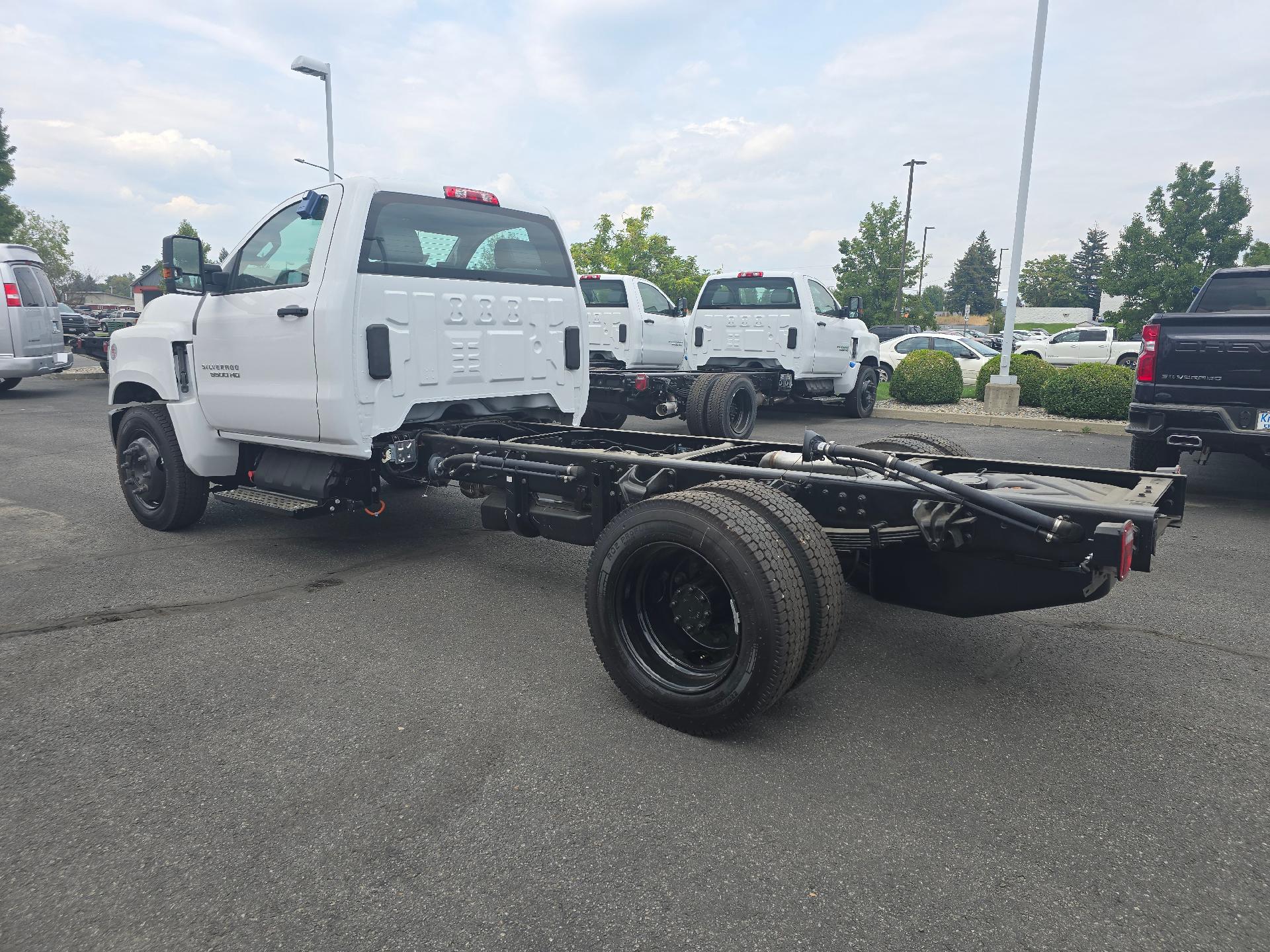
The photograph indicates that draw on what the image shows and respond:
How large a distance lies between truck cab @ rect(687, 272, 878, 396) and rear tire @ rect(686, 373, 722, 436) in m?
2.18

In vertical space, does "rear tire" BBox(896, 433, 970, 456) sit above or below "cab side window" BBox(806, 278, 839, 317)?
below

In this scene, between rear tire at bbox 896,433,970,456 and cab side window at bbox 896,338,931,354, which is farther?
cab side window at bbox 896,338,931,354

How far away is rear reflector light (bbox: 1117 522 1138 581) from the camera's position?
269 cm

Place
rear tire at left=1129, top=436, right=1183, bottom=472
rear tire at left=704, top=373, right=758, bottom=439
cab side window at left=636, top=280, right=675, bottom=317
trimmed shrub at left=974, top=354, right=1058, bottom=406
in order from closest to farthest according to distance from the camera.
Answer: rear tire at left=1129, top=436, right=1183, bottom=472, rear tire at left=704, top=373, right=758, bottom=439, cab side window at left=636, top=280, right=675, bottom=317, trimmed shrub at left=974, top=354, right=1058, bottom=406

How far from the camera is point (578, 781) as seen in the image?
9.08 feet

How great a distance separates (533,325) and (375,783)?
3.55 meters

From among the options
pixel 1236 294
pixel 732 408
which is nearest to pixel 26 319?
Answer: pixel 732 408

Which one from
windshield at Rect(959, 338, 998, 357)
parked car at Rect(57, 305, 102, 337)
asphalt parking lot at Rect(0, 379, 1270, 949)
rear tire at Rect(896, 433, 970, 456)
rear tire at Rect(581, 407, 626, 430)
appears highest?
parked car at Rect(57, 305, 102, 337)

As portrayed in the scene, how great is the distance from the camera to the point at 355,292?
181 inches

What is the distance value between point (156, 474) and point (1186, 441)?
7.86 meters

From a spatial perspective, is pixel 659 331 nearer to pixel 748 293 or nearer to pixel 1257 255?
pixel 748 293

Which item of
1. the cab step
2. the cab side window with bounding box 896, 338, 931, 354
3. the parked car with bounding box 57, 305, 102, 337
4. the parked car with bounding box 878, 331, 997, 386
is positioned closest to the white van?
the parked car with bounding box 57, 305, 102, 337

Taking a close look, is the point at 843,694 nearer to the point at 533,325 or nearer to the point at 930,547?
the point at 930,547

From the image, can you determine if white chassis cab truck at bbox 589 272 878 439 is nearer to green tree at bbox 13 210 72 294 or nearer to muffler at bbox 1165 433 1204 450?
muffler at bbox 1165 433 1204 450
